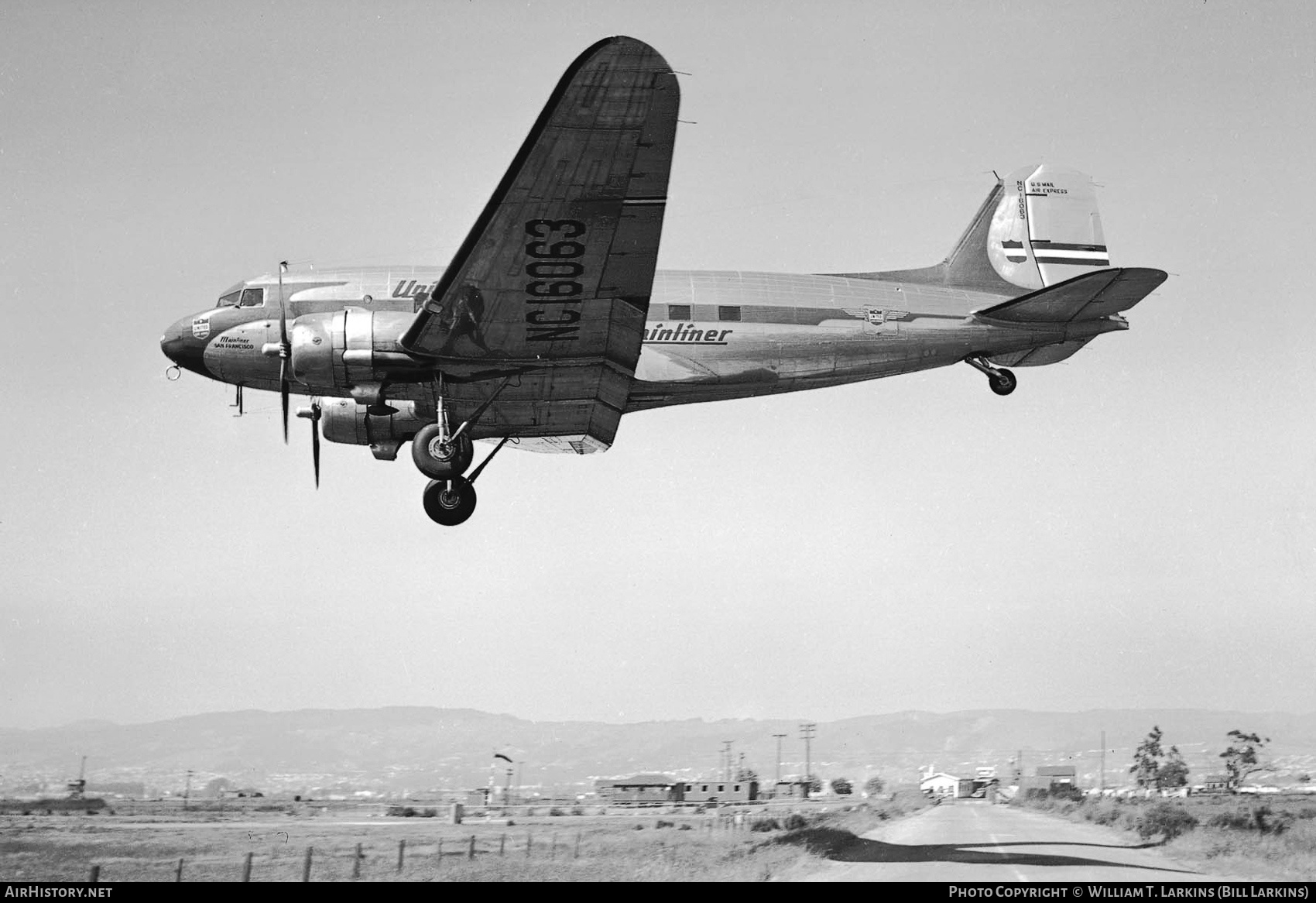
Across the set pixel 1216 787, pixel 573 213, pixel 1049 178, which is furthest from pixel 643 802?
pixel 573 213

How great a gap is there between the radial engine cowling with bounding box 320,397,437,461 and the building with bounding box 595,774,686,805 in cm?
5051

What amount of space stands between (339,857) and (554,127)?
654 inches

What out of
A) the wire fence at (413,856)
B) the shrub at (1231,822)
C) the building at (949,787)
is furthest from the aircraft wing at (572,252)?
the building at (949,787)

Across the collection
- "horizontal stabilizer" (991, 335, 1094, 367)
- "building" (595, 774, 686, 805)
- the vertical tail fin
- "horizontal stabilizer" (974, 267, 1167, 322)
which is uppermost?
the vertical tail fin

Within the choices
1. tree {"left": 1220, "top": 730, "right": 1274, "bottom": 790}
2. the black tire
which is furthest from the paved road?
tree {"left": 1220, "top": 730, "right": 1274, "bottom": 790}

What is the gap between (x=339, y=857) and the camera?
77.0 feet

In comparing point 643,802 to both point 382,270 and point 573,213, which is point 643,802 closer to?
point 382,270

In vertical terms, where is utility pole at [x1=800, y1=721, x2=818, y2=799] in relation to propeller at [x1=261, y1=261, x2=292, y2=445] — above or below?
below

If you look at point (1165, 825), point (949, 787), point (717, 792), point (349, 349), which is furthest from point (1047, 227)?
point (949, 787)

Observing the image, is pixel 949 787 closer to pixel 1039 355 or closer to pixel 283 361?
pixel 1039 355

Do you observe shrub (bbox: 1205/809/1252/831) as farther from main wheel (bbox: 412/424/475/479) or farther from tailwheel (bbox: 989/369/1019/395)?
main wheel (bbox: 412/424/475/479)

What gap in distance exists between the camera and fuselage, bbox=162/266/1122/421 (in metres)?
19.2

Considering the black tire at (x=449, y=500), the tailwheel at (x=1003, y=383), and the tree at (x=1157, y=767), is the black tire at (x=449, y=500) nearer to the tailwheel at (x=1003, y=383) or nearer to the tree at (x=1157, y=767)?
the tailwheel at (x=1003, y=383)
